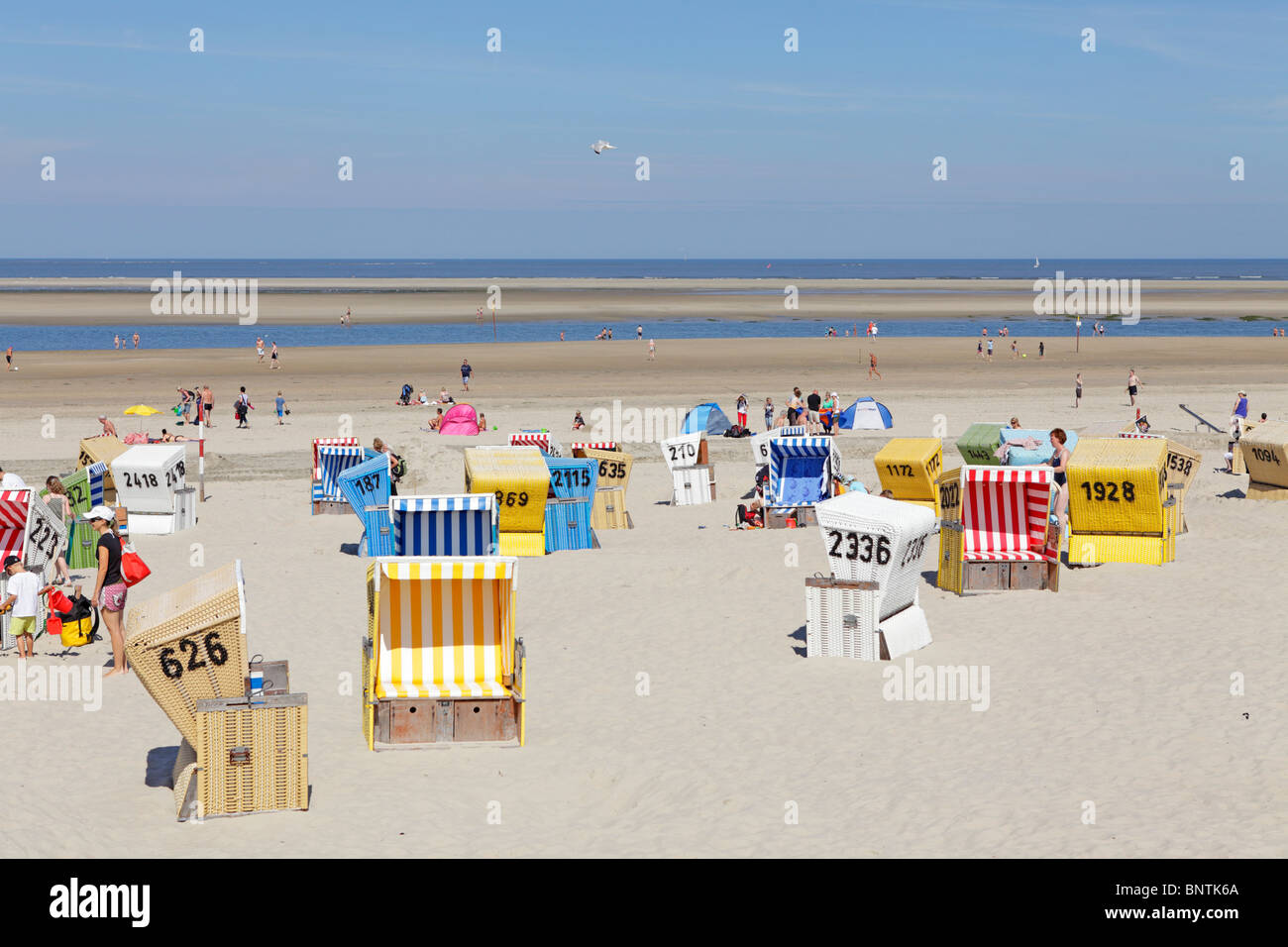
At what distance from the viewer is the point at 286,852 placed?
8750mm

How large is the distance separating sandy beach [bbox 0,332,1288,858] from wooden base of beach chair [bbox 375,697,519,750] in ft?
0.75

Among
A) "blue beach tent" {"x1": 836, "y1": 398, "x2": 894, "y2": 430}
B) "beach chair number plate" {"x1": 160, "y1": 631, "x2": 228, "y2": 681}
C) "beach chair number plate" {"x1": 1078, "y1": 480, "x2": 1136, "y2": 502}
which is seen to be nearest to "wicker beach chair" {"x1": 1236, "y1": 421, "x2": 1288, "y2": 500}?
"beach chair number plate" {"x1": 1078, "y1": 480, "x2": 1136, "y2": 502}

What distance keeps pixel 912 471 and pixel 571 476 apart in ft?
18.3

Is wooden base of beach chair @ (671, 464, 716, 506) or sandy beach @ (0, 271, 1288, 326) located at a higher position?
sandy beach @ (0, 271, 1288, 326)

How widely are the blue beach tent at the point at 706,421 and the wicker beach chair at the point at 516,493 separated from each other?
555 inches

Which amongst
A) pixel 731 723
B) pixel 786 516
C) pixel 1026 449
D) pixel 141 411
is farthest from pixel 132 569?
pixel 141 411

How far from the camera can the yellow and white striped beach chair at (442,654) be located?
11117mm

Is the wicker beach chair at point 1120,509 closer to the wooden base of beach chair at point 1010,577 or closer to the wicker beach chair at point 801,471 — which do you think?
the wooden base of beach chair at point 1010,577

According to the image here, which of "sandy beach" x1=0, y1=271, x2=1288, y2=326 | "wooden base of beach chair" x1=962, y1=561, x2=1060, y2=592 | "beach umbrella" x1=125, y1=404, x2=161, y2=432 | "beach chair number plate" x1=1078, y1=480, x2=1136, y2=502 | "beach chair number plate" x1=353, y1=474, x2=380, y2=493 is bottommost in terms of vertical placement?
"wooden base of beach chair" x1=962, y1=561, x2=1060, y2=592

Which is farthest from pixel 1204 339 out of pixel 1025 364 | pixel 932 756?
pixel 932 756

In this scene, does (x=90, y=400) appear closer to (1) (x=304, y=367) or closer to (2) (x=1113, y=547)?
(1) (x=304, y=367)

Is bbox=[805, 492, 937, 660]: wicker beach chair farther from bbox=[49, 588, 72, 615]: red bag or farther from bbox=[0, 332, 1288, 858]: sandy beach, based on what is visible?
bbox=[49, 588, 72, 615]: red bag

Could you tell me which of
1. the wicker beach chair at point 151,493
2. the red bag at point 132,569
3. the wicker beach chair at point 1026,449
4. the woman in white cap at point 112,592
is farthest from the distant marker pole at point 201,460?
the wicker beach chair at point 1026,449

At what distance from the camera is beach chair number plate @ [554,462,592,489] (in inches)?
804
